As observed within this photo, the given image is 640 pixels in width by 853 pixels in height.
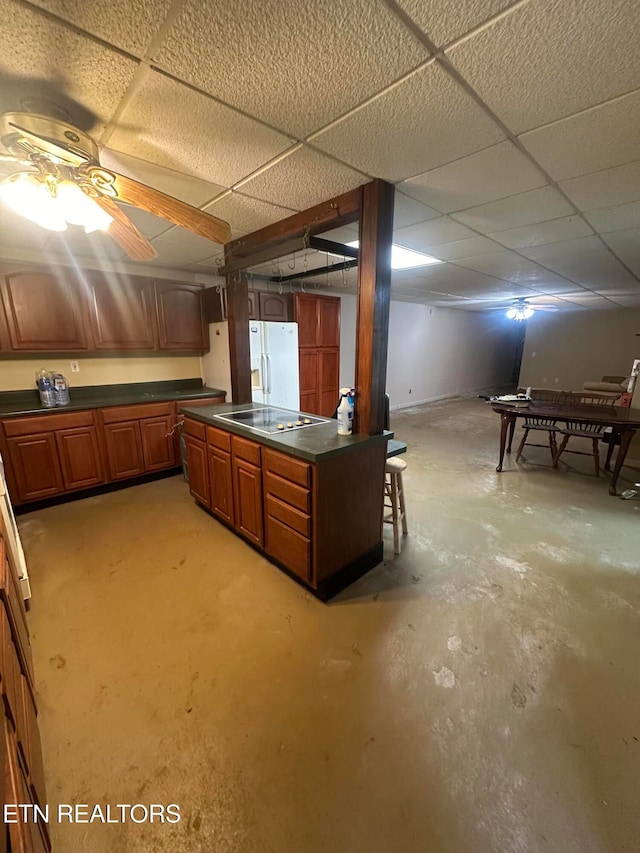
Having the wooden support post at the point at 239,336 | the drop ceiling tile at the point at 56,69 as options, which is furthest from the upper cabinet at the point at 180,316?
the drop ceiling tile at the point at 56,69

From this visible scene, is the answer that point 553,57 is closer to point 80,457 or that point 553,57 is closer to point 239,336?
point 239,336

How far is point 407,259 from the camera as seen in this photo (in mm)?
3613

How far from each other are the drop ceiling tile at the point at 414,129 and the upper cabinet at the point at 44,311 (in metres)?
2.91

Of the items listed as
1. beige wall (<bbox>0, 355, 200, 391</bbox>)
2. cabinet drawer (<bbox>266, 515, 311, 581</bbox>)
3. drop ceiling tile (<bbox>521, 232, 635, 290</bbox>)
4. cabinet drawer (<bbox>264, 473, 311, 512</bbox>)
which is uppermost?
drop ceiling tile (<bbox>521, 232, 635, 290</bbox>)

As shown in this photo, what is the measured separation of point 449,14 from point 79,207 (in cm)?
154

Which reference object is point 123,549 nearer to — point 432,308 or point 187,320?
point 187,320

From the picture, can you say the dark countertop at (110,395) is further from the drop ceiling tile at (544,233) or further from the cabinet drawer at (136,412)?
the drop ceiling tile at (544,233)

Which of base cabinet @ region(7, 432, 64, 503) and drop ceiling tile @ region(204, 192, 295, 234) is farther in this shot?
base cabinet @ region(7, 432, 64, 503)

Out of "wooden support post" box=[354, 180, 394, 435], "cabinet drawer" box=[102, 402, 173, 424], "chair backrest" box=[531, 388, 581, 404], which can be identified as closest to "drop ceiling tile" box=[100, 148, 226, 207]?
"wooden support post" box=[354, 180, 394, 435]

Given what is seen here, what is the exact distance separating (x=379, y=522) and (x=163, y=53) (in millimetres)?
2370

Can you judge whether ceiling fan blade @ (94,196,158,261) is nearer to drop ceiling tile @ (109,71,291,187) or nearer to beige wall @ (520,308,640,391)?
drop ceiling tile @ (109,71,291,187)

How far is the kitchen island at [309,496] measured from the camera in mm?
1954

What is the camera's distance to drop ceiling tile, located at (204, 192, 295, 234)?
213 centimetres

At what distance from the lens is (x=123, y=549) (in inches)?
101
